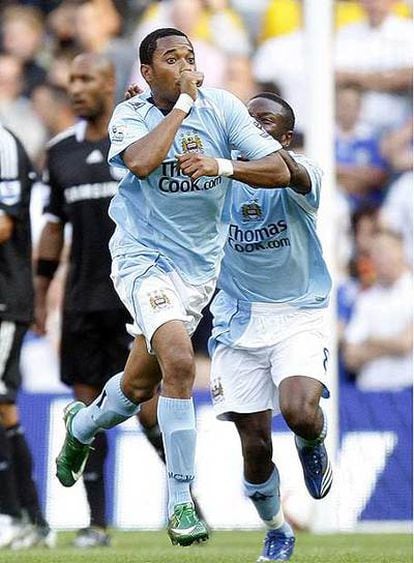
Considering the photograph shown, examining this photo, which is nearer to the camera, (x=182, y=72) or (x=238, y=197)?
(x=182, y=72)

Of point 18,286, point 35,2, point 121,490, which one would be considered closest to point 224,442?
point 121,490

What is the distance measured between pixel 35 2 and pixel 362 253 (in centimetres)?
413

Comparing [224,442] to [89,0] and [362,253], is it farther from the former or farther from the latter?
[89,0]

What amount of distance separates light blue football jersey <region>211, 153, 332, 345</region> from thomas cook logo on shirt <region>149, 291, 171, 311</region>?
903mm

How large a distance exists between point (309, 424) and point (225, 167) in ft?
4.95

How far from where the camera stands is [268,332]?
775 cm

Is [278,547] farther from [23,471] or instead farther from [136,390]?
[23,471]

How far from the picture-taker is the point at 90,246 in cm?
948

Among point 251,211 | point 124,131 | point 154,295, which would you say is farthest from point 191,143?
point 251,211

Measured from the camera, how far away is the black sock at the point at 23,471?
9508mm

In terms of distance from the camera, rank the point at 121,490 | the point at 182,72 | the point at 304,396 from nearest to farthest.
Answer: the point at 182,72
the point at 304,396
the point at 121,490

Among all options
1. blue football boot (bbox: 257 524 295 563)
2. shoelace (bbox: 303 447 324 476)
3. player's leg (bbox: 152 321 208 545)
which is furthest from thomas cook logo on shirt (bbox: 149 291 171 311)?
blue football boot (bbox: 257 524 295 563)

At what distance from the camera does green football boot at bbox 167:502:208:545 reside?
6.17 metres

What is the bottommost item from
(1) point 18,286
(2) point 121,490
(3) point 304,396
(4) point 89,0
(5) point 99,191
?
(2) point 121,490
